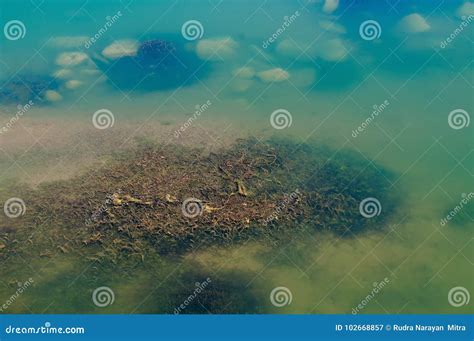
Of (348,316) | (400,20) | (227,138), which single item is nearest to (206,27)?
(227,138)

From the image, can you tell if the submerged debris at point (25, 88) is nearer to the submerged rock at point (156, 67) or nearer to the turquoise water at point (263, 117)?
Result: the turquoise water at point (263, 117)

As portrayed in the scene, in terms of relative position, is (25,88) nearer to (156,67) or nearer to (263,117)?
(156,67)

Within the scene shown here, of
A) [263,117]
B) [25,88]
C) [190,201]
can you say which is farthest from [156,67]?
[190,201]

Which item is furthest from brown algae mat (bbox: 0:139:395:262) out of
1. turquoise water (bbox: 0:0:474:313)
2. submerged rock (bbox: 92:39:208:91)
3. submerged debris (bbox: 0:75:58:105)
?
submerged debris (bbox: 0:75:58:105)

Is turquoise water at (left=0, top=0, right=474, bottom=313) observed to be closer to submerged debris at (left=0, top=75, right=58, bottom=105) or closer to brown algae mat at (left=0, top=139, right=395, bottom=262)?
submerged debris at (left=0, top=75, right=58, bottom=105)

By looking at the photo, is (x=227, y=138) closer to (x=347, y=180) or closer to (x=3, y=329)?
(x=347, y=180)
